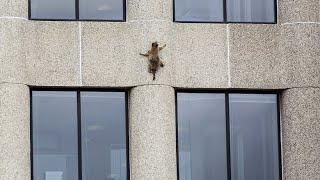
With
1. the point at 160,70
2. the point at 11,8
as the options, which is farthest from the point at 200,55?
the point at 11,8

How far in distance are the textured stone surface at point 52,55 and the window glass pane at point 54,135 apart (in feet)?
1.35

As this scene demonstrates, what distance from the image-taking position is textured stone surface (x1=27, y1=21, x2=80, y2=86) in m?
27.5

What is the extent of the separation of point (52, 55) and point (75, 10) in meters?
1.23

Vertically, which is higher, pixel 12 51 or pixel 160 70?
pixel 12 51

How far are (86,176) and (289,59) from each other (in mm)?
5168

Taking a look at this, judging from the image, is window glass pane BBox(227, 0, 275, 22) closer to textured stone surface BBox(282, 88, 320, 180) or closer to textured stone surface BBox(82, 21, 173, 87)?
textured stone surface BBox(82, 21, 173, 87)

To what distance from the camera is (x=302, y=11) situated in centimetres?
2823

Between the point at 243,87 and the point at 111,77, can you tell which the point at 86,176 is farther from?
the point at 243,87

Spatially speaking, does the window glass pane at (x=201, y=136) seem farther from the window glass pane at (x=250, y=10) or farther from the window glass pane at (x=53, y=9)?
the window glass pane at (x=53, y=9)

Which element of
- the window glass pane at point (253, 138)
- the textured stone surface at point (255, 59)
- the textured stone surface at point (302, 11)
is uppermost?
the textured stone surface at point (302, 11)

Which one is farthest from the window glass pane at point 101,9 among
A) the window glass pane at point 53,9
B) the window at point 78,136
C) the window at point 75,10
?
the window at point 78,136

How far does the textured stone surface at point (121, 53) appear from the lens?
27578 millimetres

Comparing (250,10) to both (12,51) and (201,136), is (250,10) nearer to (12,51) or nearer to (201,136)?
(201,136)

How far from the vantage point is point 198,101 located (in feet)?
92.3
